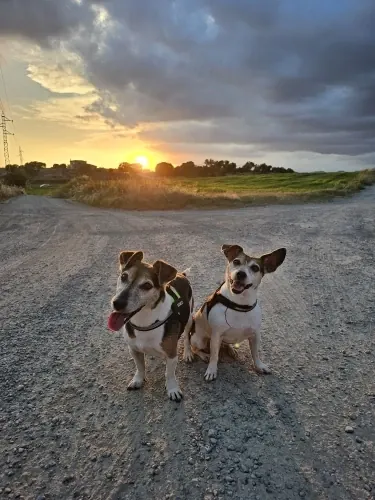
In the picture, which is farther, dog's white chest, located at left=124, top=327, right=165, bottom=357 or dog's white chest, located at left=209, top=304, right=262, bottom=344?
dog's white chest, located at left=209, top=304, right=262, bottom=344

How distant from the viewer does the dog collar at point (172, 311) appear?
4125mm

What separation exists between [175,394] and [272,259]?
71.1 inches

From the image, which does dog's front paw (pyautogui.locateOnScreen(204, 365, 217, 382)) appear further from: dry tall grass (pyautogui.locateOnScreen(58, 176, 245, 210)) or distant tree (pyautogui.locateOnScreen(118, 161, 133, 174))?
distant tree (pyautogui.locateOnScreen(118, 161, 133, 174))

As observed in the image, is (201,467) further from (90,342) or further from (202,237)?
(202,237)

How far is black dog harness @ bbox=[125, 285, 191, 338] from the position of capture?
4.14 metres

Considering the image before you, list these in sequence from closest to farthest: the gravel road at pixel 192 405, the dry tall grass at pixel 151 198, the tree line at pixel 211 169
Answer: the gravel road at pixel 192 405 < the dry tall grass at pixel 151 198 < the tree line at pixel 211 169

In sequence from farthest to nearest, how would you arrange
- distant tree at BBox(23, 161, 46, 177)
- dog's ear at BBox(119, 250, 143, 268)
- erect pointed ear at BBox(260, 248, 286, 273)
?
1. distant tree at BBox(23, 161, 46, 177)
2. erect pointed ear at BBox(260, 248, 286, 273)
3. dog's ear at BBox(119, 250, 143, 268)

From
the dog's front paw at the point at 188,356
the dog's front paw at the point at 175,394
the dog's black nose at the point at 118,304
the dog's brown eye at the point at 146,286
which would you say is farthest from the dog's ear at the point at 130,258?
the dog's front paw at the point at 188,356

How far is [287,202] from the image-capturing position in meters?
23.6

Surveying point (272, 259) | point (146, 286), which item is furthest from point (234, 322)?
point (146, 286)

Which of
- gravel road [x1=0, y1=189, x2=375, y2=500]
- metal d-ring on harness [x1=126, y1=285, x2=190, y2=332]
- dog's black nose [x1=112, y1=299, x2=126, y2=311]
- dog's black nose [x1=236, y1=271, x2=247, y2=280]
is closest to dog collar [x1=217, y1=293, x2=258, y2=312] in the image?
dog's black nose [x1=236, y1=271, x2=247, y2=280]

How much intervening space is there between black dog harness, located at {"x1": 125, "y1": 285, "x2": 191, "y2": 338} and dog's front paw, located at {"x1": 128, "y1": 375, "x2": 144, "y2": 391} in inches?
23.2

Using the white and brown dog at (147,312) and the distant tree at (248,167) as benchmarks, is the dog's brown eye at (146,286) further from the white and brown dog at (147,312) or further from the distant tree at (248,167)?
the distant tree at (248,167)

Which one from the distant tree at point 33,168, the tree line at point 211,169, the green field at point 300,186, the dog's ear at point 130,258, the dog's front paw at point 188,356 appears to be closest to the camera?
the dog's ear at point 130,258
